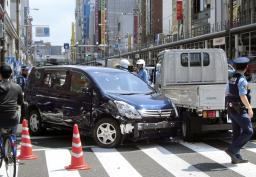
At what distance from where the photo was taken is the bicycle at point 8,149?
23.0 ft

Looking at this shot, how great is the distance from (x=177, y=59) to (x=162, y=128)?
374 centimetres

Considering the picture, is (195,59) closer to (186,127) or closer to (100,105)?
(186,127)

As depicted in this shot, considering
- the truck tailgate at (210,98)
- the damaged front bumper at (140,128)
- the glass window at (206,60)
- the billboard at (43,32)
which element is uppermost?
the billboard at (43,32)

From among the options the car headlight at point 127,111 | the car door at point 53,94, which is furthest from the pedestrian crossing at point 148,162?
the car door at point 53,94

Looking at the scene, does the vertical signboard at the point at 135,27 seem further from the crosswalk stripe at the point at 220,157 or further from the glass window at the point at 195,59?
the crosswalk stripe at the point at 220,157

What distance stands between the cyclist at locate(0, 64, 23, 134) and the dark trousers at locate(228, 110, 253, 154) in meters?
3.42

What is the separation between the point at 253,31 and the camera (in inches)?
1528

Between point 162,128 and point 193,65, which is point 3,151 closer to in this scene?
point 162,128

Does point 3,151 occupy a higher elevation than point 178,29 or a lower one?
lower

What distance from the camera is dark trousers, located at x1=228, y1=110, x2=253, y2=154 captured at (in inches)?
324

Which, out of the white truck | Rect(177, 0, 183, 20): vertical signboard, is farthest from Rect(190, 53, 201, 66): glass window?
Rect(177, 0, 183, 20): vertical signboard

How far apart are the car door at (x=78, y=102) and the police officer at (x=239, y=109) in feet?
11.1

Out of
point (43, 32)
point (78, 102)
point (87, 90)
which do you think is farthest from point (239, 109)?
point (43, 32)

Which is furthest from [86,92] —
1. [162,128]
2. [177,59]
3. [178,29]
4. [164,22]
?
Answer: [164,22]
